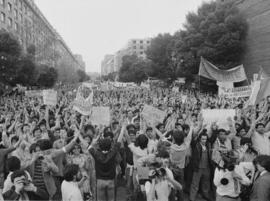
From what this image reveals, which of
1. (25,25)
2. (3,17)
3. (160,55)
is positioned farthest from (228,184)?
(25,25)

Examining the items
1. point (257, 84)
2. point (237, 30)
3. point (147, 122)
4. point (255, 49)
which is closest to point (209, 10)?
point (237, 30)

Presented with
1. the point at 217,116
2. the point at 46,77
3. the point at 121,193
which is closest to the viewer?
the point at 121,193

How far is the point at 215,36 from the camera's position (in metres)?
27.1

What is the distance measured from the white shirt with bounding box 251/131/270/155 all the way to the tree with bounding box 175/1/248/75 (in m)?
22.4

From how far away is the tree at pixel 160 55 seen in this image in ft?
159

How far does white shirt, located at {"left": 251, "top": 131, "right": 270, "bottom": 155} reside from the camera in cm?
523

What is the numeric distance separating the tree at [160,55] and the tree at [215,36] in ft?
57.7

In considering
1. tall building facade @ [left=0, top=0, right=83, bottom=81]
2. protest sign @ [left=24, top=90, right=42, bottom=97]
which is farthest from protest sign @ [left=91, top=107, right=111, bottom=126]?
tall building facade @ [left=0, top=0, right=83, bottom=81]

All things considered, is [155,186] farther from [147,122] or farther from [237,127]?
[237,127]

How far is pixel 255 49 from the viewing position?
26141 millimetres

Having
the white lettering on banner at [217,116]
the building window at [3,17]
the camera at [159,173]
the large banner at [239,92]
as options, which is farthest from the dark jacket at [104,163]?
the building window at [3,17]

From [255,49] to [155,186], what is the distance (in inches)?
1019

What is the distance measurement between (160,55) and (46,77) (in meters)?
20.3

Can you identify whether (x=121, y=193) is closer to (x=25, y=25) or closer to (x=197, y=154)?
(x=197, y=154)
